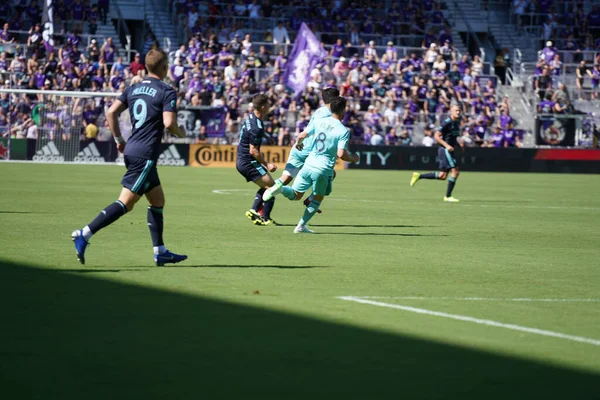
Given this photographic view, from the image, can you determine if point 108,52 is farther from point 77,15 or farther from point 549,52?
point 549,52

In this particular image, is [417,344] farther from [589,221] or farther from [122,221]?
[589,221]

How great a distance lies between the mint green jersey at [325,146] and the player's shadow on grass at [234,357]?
6423 millimetres

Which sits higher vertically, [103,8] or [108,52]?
[103,8]

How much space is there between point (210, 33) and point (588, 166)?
15.6 meters

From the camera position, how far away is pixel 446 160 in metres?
24.0

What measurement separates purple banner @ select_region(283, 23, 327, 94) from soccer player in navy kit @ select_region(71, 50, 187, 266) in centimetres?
3031

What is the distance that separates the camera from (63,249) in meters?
12.0

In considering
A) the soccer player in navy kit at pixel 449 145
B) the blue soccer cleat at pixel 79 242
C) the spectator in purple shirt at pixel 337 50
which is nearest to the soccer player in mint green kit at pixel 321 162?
the blue soccer cleat at pixel 79 242

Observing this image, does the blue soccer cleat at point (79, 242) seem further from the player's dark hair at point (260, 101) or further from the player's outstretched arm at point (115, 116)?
the player's dark hair at point (260, 101)

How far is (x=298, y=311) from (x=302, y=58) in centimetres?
3312

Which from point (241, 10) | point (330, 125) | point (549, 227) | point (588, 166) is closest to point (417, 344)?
point (330, 125)

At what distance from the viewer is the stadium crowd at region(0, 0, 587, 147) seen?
40250 mm

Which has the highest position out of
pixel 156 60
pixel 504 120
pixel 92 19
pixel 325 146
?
pixel 92 19

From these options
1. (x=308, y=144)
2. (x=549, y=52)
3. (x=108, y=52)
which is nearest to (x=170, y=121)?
(x=308, y=144)
